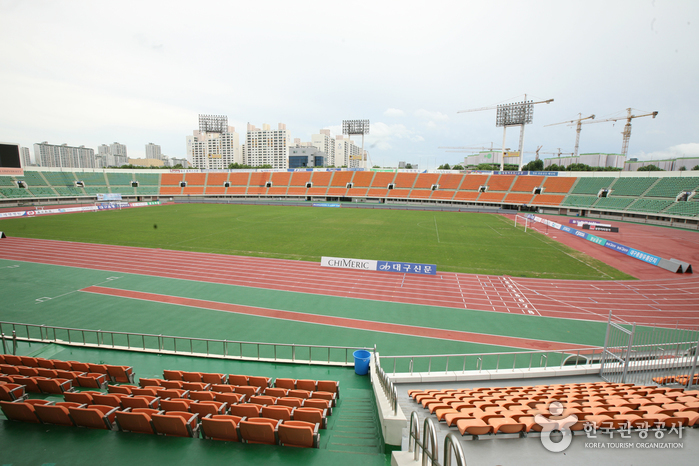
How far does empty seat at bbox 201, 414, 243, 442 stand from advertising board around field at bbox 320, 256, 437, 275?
16.6 m

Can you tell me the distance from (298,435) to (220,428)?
124 centimetres

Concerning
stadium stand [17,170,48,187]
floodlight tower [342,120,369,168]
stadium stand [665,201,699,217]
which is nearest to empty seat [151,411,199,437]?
stadium stand [665,201,699,217]

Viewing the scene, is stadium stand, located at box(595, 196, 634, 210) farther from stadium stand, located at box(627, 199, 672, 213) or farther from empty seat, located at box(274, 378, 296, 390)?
empty seat, located at box(274, 378, 296, 390)

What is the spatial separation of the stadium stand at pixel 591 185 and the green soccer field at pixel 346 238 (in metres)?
21.3

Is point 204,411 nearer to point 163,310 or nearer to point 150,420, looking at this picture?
point 150,420

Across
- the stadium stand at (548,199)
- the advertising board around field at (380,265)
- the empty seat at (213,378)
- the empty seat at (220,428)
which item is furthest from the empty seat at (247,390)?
the stadium stand at (548,199)

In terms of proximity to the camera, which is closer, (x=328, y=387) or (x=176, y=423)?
(x=176, y=423)

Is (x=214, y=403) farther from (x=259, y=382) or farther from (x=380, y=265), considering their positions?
(x=380, y=265)

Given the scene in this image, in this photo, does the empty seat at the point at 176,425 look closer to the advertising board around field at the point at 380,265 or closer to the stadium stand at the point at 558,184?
the advertising board around field at the point at 380,265

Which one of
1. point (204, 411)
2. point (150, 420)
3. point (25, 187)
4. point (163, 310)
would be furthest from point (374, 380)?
point (25, 187)

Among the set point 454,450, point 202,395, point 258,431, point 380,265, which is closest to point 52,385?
point 202,395

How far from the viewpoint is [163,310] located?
15.0 m

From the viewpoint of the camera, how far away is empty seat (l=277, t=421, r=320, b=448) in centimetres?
489

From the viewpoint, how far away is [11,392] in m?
6.17
